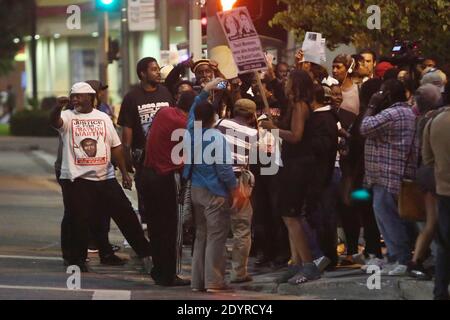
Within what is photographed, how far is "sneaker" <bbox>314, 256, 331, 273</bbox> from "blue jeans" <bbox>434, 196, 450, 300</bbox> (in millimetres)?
1864

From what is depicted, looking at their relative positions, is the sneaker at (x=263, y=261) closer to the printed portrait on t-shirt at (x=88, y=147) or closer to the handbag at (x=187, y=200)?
the handbag at (x=187, y=200)

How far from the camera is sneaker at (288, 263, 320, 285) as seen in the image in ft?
37.3

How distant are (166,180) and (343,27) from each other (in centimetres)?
631

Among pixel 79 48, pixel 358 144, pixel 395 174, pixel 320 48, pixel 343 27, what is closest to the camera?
pixel 395 174

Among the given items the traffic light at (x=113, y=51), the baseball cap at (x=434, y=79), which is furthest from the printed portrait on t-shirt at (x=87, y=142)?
the traffic light at (x=113, y=51)

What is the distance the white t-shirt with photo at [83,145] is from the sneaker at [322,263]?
2586mm

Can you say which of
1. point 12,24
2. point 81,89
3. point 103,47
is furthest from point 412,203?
point 12,24

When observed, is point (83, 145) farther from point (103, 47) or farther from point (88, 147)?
point (103, 47)

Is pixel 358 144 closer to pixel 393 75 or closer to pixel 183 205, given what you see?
pixel 393 75

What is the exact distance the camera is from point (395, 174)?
447 inches

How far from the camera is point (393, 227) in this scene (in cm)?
1141

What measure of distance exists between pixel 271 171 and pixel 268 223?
714 millimetres

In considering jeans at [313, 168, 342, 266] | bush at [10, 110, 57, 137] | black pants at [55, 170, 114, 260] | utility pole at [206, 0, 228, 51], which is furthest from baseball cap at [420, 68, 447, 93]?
bush at [10, 110, 57, 137]

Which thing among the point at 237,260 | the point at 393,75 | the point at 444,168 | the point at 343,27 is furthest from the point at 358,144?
the point at 343,27
